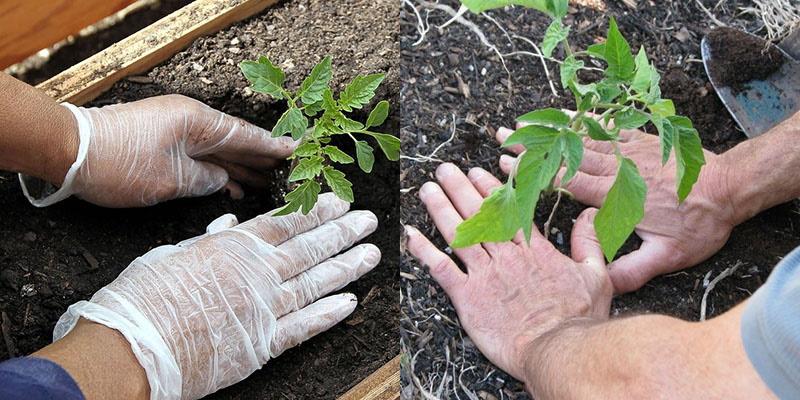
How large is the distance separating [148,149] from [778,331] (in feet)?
3.68

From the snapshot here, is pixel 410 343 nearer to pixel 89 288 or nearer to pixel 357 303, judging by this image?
pixel 357 303

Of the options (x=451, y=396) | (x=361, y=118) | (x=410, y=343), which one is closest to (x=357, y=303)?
(x=410, y=343)

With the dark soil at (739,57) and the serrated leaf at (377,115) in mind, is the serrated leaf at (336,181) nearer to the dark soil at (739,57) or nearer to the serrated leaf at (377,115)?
the serrated leaf at (377,115)

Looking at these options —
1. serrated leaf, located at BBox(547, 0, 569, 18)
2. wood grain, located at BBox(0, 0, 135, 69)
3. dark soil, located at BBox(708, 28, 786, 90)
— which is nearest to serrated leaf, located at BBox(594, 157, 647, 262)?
serrated leaf, located at BBox(547, 0, 569, 18)

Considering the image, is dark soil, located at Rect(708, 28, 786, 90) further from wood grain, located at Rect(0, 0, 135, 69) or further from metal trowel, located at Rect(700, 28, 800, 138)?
wood grain, located at Rect(0, 0, 135, 69)

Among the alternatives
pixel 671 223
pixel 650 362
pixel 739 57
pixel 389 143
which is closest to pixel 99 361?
pixel 389 143

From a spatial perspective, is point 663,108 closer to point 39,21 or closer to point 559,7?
point 559,7

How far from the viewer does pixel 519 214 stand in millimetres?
1070

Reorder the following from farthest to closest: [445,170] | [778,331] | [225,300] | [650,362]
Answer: [445,170], [225,300], [650,362], [778,331]

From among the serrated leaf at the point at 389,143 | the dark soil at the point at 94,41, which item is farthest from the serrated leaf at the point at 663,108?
the dark soil at the point at 94,41

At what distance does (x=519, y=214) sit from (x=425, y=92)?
23.3 inches

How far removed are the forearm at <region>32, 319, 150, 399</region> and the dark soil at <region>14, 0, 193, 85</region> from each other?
74 cm

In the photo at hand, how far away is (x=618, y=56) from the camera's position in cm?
108

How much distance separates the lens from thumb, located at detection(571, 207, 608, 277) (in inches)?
55.4
